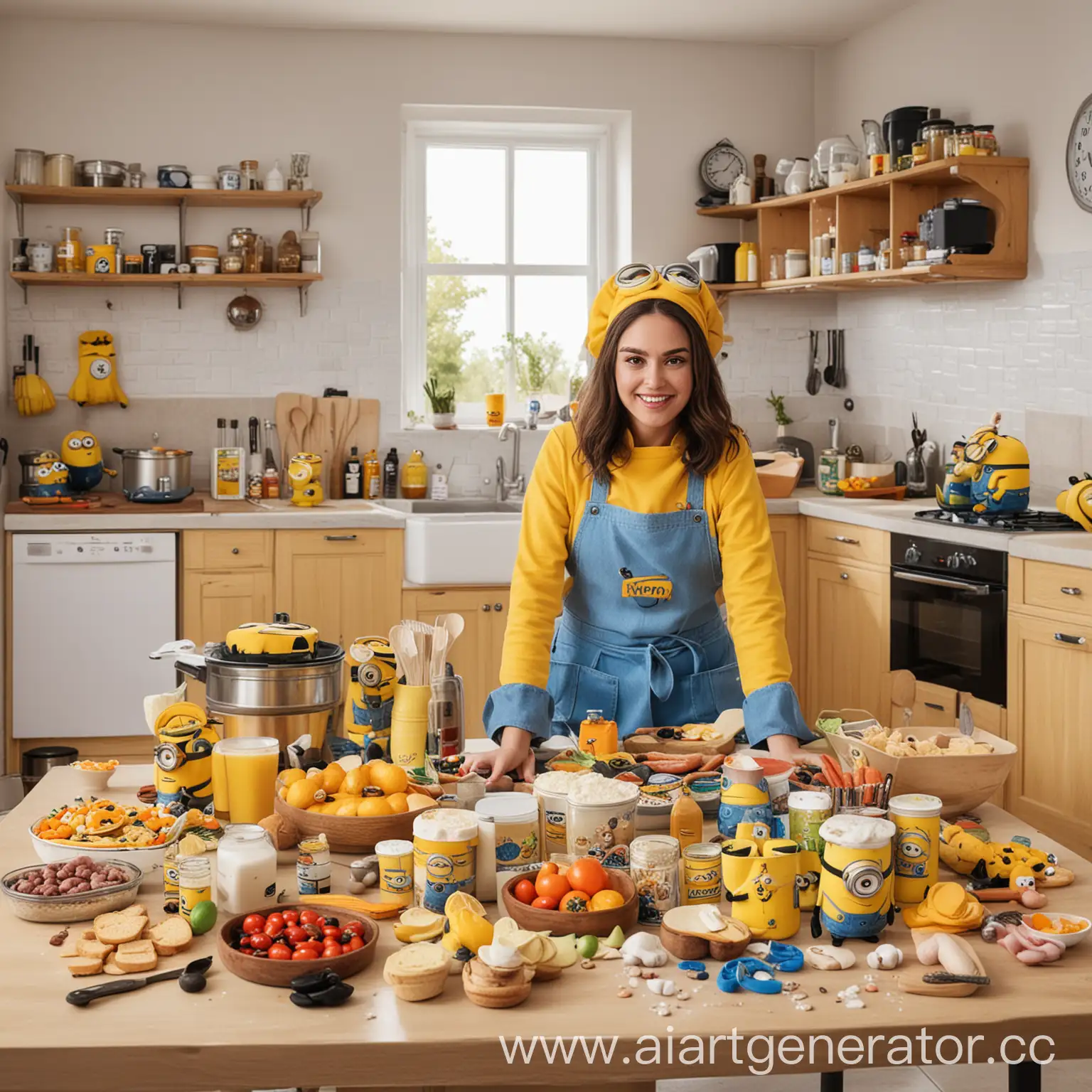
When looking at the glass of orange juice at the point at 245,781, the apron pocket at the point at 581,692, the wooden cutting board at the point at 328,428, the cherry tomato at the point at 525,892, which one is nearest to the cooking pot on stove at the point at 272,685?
the glass of orange juice at the point at 245,781

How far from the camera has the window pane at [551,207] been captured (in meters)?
6.18

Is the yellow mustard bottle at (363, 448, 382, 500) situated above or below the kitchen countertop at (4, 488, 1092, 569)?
above

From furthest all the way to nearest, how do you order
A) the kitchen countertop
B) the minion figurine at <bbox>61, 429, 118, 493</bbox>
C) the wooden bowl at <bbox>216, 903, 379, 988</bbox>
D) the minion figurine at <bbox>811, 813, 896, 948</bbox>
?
the minion figurine at <bbox>61, 429, 118, 493</bbox>
the kitchen countertop
the minion figurine at <bbox>811, 813, 896, 948</bbox>
the wooden bowl at <bbox>216, 903, 379, 988</bbox>

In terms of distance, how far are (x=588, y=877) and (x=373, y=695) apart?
74 centimetres

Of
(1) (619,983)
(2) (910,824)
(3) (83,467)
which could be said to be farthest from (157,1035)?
(3) (83,467)

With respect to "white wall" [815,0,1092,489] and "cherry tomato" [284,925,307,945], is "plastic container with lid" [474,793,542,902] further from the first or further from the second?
"white wall" [815,0,1092,489]

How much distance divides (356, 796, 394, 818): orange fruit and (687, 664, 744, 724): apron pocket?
0.80m

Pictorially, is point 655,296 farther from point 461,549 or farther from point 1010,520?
point 461,549

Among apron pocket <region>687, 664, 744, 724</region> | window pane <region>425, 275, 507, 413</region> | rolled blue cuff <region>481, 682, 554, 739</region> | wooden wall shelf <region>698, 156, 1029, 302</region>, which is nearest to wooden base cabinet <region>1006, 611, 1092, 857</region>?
wooden wall shelf <region>698, 156, 1029, 302</region>

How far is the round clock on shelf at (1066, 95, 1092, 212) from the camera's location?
4438mm

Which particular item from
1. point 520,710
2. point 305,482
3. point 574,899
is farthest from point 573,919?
point 305,482

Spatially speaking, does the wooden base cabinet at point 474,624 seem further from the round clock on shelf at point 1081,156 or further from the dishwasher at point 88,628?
the round clock on shelf at point 1081,156

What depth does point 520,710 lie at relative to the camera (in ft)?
7.10

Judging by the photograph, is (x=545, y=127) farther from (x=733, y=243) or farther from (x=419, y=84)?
(x=733, y=243)
